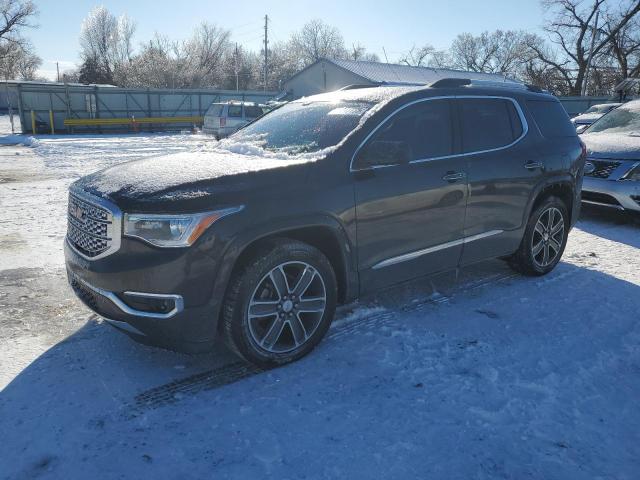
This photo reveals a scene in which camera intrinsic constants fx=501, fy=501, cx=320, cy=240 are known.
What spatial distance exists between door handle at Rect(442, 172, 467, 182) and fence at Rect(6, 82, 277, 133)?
86.5ft

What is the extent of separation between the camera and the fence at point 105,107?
85.4 feet

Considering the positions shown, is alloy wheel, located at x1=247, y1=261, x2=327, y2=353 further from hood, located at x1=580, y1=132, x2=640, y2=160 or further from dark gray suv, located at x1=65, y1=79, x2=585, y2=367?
hood, located at x1=580, y1=132, x2=640, y2=160

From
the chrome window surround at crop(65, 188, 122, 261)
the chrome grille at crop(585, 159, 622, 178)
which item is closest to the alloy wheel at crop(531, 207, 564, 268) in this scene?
the chrome grille at crop(585, 159, 622, 178)

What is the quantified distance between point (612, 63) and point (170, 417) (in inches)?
2261

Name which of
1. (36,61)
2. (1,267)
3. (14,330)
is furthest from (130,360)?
(36,61)

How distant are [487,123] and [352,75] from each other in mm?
29122

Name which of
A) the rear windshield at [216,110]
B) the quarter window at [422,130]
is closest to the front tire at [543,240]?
the quarter window at [422,130]

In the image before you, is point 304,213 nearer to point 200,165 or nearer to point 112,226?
point 200,165

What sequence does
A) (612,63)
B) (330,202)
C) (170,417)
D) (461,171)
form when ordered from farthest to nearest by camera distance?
(612,63) < (461,171) < (330,202) < (170,417)

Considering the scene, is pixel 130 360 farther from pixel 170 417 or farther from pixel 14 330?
pixel 14 330

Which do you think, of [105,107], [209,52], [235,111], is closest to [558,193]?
[235,111]

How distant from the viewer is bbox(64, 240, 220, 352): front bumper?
2.85 m

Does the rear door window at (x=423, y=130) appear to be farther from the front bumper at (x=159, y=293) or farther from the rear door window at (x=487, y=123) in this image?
the front bumper at (x=159, y=293)

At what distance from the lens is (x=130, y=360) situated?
3379mm
